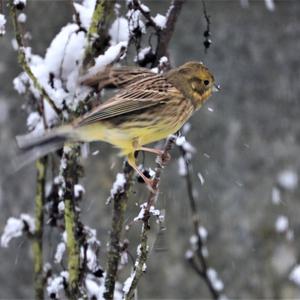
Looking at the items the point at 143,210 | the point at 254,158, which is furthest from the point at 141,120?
the point at 254,158

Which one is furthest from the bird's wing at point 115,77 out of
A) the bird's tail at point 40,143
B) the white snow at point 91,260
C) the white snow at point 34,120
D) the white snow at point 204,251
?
the white snow at point 204,251

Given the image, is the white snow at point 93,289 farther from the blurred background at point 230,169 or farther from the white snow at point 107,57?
the blurred background at point 230,169

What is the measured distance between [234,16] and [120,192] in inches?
91.5

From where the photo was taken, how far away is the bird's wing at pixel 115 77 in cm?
238

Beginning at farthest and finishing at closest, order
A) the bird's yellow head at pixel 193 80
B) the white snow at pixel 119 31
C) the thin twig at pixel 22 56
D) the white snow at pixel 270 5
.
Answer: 1. the white snow at pixel 270 5
2. the white snow at pixel 119 31
3. the bird's yellow head at pixel 193 80
4. the thin twig at pixel 22 56

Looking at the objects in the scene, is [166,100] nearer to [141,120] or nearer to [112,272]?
[141,120]

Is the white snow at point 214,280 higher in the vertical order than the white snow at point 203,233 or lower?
lower

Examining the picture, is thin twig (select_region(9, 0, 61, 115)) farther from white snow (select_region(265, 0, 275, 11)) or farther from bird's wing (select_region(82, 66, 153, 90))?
white snow (select_region(265, 0, 275, 11))

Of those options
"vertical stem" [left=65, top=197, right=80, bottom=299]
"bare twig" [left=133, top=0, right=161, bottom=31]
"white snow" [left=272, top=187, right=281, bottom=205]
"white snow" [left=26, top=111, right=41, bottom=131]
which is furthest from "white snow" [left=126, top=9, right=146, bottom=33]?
"white snow" [left=272, top=187, right=281, bottom=205]

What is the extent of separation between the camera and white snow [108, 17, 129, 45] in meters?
2.78

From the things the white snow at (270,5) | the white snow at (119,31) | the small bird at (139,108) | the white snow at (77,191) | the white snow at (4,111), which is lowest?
the white snow at (77,191)

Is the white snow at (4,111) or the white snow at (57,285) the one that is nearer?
the white snow at (57,285)

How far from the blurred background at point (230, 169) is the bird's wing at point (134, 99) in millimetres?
1754

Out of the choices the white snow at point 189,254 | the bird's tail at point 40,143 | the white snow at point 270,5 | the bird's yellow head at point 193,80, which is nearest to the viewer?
the bird's tail at point 40,143
